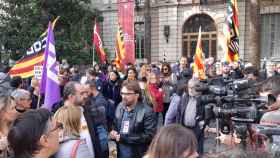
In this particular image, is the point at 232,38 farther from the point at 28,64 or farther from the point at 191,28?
the point at 191,28

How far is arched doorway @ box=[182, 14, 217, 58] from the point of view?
2530cm

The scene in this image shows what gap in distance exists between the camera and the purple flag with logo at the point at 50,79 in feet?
18.0

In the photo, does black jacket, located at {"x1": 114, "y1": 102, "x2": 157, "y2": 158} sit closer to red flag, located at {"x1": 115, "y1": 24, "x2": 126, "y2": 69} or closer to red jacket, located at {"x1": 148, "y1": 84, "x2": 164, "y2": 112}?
red jacket, located at {"x1": 148, "y1": 84, "x2": 164, "y2": 112}

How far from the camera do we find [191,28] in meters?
26.5

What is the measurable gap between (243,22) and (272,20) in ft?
5.33

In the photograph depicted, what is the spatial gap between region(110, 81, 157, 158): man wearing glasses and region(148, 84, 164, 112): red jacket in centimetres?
382

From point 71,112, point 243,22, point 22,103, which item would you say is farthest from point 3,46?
point 71,112

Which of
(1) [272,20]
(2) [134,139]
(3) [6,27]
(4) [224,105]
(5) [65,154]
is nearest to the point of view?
(5) [65,154]

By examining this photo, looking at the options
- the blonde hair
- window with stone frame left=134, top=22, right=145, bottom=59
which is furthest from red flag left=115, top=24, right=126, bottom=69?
window with stone frame left=134, top=22, right=145, bottom=59

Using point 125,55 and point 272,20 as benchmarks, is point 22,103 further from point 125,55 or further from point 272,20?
point 272,20

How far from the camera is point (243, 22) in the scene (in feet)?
79.5

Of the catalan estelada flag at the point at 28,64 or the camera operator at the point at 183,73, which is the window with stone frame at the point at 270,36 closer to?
the camera operator at the point at 183,73

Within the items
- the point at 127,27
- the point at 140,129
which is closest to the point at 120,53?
the point at 127,27

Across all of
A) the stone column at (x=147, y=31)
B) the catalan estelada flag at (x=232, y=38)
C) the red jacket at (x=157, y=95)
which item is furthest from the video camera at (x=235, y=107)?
the stone column at (x=147, y=31)
